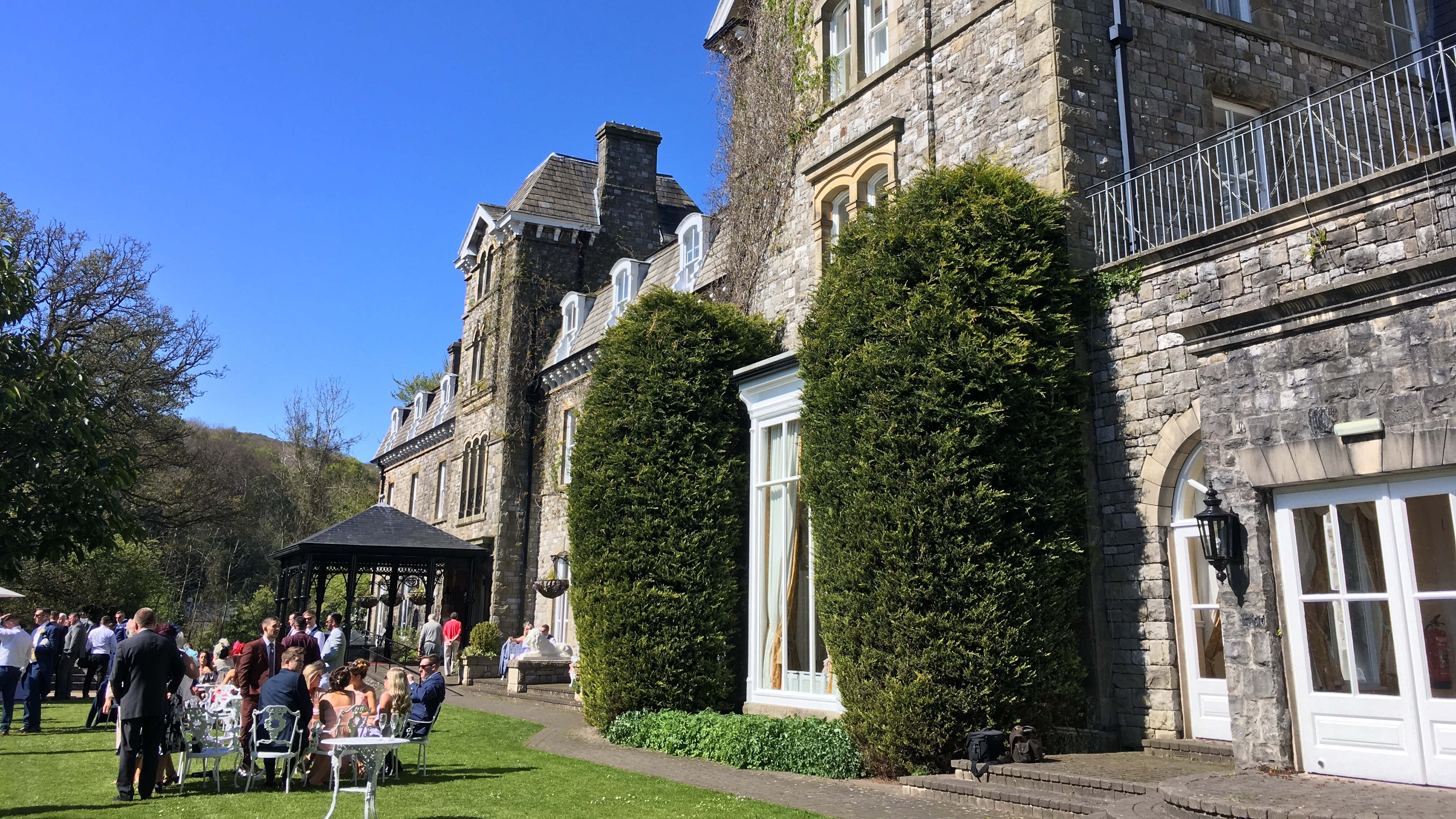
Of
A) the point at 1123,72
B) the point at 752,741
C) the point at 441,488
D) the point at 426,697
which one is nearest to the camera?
the point at 426,697

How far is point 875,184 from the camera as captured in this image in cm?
1368

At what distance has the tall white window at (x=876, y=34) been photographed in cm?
1377

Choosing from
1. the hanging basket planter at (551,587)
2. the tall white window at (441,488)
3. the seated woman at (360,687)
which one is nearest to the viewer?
the seated woman at (360,687)

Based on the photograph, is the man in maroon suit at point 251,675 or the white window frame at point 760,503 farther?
the white window frame at point 760,503

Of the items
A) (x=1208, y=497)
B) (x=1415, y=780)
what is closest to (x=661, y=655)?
(x=1208, y=497)

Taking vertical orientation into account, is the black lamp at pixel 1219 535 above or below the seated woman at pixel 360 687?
above

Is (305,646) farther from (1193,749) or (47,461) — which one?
(1193,749)

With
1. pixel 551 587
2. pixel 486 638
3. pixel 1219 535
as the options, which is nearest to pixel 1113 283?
pixel 1219 535

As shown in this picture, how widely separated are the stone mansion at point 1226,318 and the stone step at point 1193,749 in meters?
0.11

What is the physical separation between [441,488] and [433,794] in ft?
75.8

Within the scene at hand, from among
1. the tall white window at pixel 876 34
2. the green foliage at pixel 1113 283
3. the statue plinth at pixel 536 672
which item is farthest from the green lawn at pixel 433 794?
the tall white window at pixel 876 34

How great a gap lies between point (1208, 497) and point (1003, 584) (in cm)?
209

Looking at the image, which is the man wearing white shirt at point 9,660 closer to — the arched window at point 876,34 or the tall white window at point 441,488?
the arched window at point 876,34

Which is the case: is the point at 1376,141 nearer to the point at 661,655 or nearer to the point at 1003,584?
the point at 1003,584
